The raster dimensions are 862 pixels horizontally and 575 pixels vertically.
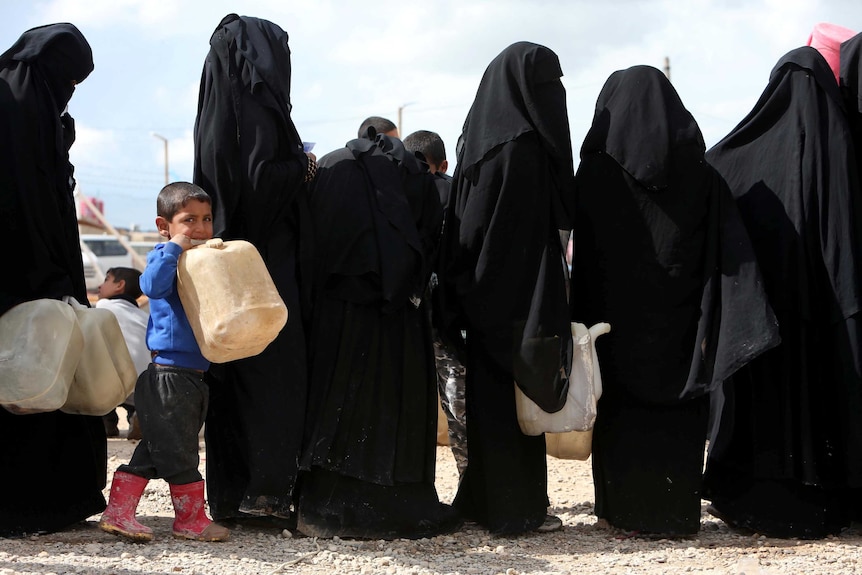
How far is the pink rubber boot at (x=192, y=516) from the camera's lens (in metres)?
3.40

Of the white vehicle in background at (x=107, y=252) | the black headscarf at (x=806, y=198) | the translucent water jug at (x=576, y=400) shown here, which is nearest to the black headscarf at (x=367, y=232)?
the translucent water jug at (x=576, y=400)

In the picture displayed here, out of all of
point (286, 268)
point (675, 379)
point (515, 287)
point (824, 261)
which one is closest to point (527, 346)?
point (515, 287)

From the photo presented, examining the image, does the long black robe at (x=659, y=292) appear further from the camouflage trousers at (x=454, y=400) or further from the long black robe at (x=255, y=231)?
the long black robe at (x=255, y=231)

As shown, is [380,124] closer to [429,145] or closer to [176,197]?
[429,145]

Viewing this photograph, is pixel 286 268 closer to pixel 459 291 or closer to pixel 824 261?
pixel 459 291

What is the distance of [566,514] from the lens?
4.33 m

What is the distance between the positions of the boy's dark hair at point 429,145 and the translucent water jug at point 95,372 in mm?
2283

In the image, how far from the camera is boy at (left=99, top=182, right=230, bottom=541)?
332cm

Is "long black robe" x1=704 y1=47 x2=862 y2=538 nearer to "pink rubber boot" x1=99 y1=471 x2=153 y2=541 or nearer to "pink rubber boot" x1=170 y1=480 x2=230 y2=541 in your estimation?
"pink rubber boot" x1=170 y1=480 x2=230 y2=541

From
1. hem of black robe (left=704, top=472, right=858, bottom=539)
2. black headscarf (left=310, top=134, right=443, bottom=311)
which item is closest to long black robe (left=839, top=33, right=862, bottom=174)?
hem of black robe (left=704, top=472, right=858, bottom=539)

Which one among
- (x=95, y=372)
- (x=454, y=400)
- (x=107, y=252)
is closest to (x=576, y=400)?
(x=454, y=400)

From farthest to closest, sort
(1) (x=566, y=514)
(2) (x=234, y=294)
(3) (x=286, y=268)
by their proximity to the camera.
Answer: (1) (x=566, y=514) → (3) (x=286, y=268) → (2) (x=234, y=294)

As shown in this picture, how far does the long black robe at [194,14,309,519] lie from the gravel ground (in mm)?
241

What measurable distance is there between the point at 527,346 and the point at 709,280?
2.39 feet
